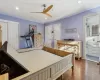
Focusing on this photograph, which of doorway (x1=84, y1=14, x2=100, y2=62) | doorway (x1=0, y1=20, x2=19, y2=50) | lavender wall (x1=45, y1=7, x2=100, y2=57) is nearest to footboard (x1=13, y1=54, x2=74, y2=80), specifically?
lavender wall (x1=45, y1=7, x2=100, y2=57)

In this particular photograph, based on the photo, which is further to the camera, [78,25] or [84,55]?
[78,25]

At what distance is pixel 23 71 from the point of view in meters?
1.48

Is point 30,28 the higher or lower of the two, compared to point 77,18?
lower

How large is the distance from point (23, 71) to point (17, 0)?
3.11m

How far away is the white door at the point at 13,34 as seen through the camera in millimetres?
5472

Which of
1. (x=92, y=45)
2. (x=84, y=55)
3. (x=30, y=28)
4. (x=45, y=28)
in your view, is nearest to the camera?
(x=84, y=55)

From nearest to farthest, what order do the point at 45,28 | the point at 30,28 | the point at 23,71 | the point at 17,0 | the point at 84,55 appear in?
1. the point at 23,71
2. the point at 17,0
3. the point at 84,55
4. the point at 30,28
5. the point at 45,28

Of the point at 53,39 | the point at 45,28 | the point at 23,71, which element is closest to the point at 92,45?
the point at 53,39

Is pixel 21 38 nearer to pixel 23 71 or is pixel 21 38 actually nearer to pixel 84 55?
pixel 84 55

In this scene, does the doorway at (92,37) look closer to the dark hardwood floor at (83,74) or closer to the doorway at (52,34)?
the doorway at (52,34)

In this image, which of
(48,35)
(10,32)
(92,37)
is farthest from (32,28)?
(92,37)

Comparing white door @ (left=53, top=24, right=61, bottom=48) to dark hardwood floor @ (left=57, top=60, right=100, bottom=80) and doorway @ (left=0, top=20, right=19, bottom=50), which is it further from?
dark hardwood floor @ (left=57, top=60, right=100, bottom=80)

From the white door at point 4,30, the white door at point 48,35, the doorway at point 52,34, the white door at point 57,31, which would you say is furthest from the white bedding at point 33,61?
the white door at point 48,35

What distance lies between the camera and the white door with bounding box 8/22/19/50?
5.47 metres
